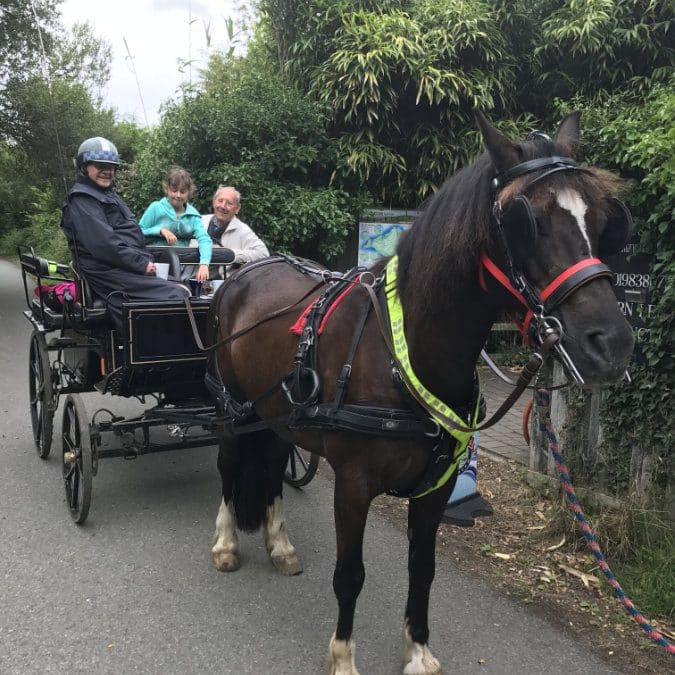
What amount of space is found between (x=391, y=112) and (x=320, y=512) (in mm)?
5337

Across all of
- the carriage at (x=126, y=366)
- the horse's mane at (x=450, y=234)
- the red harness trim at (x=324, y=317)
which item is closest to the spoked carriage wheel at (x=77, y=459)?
the carriage at (x=126, y=366)

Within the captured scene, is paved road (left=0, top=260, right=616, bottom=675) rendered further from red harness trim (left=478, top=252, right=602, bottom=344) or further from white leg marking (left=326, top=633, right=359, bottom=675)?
red harness trim (left=478, top=252, right=602, bottom=344)

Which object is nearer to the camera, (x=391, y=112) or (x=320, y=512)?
(x=320, y=512)

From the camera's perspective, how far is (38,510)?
4.32m

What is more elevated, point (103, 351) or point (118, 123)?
point (118, 123)

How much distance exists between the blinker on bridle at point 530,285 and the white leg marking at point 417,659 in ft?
5.23

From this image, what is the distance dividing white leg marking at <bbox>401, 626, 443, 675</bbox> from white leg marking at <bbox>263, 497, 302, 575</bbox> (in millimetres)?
988

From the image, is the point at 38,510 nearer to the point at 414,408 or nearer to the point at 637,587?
the point at 414,408

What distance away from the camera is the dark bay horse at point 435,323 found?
180 centimetres

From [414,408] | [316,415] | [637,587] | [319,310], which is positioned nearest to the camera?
[414,408]

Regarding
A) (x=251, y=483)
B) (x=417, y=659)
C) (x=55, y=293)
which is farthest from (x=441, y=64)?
(x=417, y=659)

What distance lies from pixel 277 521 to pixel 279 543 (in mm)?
128

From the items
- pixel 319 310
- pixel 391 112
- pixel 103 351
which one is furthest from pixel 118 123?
pixel 319 310

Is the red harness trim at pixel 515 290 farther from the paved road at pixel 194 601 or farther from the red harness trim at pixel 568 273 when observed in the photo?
the paved road at pixel 194 601
